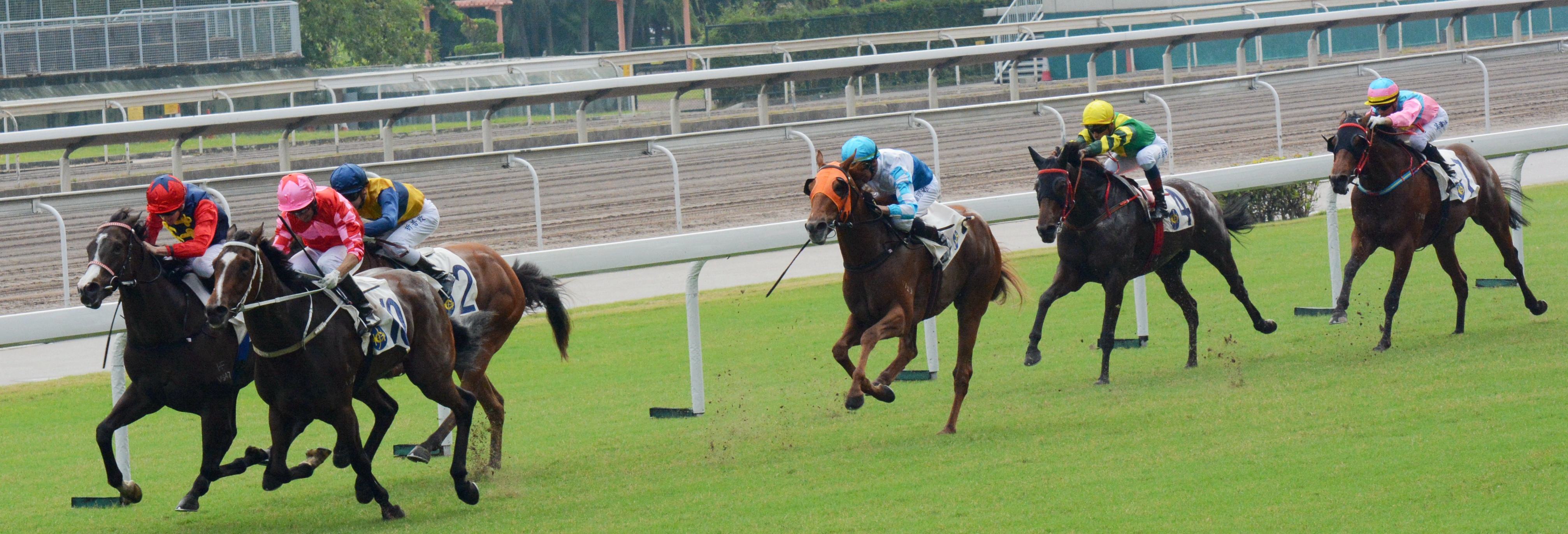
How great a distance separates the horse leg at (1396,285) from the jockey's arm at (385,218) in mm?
4876

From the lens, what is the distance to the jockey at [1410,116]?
8312 millimetres

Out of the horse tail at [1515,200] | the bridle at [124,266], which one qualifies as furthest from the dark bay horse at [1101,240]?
the bridle at [124,266]

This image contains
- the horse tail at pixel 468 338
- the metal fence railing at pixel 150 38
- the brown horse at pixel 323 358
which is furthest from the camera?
the metal fence railing at pixel 150 38

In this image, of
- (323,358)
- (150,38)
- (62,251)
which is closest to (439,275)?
(323,358)

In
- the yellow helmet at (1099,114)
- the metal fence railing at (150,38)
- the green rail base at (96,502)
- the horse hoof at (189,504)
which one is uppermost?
the metal fence railing at (150,38)

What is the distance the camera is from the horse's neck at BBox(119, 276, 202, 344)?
18.2 feet

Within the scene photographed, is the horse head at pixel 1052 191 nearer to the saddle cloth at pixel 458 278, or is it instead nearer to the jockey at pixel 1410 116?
the jockey at pixel 1410 116

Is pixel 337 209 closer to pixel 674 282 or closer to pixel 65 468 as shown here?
pixel 65 468

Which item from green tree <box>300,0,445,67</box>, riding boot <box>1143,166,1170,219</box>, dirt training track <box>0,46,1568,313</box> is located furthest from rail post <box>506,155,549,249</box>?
green tree <box>300,0,445,67</box>

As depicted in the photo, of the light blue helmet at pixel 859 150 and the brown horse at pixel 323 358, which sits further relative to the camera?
the light blue helmet at pixel 859 150

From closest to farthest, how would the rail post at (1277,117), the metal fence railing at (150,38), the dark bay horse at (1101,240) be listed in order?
the dark bay horse at (1101,240), the rail post at (1277,117), the metal fence railing at (150,38)

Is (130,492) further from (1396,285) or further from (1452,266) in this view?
(1452,266)

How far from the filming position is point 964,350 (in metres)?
6.91

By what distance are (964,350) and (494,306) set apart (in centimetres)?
211
